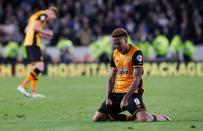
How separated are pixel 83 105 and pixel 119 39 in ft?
14.3

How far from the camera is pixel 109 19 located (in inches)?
1304

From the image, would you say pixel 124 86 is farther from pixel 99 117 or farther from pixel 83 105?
pixel 83 105

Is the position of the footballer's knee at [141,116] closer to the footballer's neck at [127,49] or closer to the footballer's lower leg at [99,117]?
the footballer's lower leg at [99,117]

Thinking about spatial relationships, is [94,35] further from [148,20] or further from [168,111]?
[168,111]

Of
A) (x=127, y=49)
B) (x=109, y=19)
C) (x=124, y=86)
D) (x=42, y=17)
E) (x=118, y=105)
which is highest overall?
(x=109, y=19)

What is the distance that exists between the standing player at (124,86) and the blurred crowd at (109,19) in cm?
1897

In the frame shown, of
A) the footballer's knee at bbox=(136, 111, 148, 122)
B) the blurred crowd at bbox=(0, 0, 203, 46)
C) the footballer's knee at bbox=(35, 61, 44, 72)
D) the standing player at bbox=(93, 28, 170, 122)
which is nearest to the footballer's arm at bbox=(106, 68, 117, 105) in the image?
the standing player at bbox=(93, 28, 170, 122)

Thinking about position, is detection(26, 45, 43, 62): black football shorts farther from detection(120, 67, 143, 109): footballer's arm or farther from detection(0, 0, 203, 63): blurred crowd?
detection(0, 0, 203, 63): blurred crowd

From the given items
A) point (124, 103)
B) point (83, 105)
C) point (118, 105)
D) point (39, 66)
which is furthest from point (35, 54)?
point (124, 103)

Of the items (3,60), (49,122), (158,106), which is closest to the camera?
(49,122)

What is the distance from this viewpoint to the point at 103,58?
3172 centimetres

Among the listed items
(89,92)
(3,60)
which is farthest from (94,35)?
(89,92)

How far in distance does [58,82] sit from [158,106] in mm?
10299

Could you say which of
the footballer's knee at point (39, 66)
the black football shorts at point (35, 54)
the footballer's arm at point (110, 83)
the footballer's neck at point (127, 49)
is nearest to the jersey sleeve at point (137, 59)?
the footballer's neck at point (127, 49)
